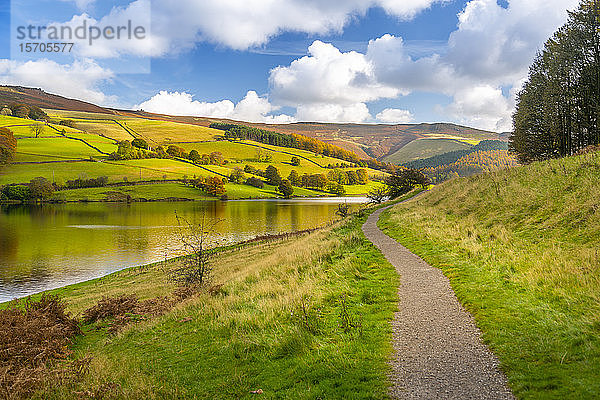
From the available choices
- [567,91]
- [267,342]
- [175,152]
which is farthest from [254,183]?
[267,342]

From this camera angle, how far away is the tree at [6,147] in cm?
11131

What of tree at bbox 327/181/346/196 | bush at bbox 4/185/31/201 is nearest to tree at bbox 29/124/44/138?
bush at bbox 4/185/31/201

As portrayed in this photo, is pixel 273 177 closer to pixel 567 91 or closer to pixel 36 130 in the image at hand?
pixel 36 130

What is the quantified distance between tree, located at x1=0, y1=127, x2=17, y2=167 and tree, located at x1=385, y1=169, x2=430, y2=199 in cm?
11715

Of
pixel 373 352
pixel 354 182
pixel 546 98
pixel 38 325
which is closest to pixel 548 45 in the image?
pixel 546 98

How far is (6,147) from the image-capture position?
11275 centimetres

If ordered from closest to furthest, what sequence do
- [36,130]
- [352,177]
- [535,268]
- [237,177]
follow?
[535,268]
[237,177]
[36,130]
[352,177]

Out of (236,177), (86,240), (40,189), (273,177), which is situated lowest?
(86,240)

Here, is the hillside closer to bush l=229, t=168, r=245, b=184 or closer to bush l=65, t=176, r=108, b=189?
bush l=65, t=176, r=108, b=189

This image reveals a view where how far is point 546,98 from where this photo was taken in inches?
1726

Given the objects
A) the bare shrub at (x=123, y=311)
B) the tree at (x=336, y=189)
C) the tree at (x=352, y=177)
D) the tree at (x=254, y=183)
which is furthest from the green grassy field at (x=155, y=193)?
the bare shrub at (x=123, y=311)

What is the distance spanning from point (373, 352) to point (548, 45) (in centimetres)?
5546

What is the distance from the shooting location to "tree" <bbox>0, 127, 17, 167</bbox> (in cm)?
11131

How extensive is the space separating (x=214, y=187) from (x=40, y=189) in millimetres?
46782
